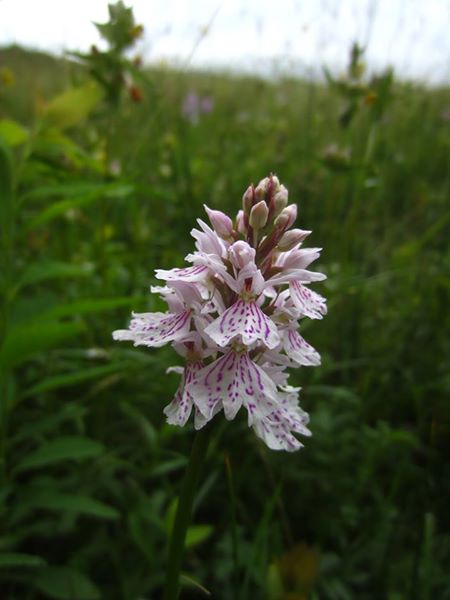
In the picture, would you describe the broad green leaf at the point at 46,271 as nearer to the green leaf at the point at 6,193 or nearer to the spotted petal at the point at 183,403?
the green leaf at the point at 6,193

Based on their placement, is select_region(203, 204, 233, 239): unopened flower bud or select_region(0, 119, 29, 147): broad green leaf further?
select_region(0, 119, 29, 147): broad green leaf

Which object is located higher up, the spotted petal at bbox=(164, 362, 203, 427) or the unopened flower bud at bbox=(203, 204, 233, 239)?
the unopened flower bud at bbox=(203, 204, 233, 239)

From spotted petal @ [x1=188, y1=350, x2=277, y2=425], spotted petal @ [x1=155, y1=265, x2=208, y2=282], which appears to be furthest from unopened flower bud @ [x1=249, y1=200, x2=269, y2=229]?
spotted petal @ [x1=188, y1=350, x2=277, y2=425]

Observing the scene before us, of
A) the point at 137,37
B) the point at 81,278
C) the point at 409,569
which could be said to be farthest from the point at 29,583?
the point at 137,37

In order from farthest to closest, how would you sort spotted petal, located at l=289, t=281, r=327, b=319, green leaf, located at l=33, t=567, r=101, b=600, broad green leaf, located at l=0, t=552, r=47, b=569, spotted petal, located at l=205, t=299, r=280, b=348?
1. green leaf, located at l=33, t=567, r=101, b=600
2. broad green leaf, located at l=0, t=552, r=47, b=569
3. spotted petal, located at l=289, t=281, r=327, b=319
4. spotted petal, located at l=205, t=299, r=280, b=348

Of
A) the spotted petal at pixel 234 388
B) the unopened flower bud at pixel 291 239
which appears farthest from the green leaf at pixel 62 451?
the unopened flower bud at pixel 291 239

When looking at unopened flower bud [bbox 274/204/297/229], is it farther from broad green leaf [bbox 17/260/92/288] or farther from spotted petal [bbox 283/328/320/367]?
broad green leaf [bbox 17/260/92/288]

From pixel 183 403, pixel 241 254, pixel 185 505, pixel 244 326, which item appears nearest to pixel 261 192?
pixel 241 254

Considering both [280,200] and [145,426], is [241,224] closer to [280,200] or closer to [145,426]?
[280,200]

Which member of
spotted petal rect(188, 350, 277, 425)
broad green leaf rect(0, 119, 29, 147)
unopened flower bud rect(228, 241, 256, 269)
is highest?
broad green leaf rect(0, 119, 29, 147)
